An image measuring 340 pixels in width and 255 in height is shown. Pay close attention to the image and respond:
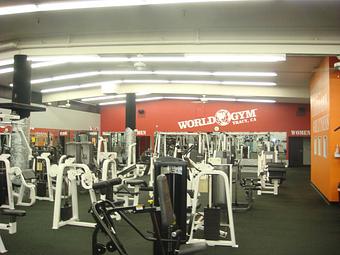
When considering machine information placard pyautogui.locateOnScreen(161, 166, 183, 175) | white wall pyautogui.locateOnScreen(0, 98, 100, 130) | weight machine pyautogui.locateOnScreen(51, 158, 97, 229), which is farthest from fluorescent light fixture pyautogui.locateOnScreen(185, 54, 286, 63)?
white wall pyautogui.locateOnScreen(0, 98, 100, 130)

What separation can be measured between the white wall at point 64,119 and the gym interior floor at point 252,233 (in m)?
7.68

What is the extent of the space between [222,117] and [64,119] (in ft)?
25.6

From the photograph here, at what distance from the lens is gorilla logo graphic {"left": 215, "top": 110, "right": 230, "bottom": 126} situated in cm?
1730

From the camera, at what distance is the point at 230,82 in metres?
12.6

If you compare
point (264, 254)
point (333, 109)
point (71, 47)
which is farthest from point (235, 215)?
point (71, 47)

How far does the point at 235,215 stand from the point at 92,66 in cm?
636

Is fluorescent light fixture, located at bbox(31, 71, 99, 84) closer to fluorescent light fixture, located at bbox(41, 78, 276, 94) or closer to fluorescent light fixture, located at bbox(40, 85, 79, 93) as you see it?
fluorescent light fixture, located at bbox(41, 78, 276, 94)

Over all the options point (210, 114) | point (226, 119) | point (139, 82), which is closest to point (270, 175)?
point (139, 82)

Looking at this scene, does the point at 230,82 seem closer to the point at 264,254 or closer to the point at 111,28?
the point at 111,28

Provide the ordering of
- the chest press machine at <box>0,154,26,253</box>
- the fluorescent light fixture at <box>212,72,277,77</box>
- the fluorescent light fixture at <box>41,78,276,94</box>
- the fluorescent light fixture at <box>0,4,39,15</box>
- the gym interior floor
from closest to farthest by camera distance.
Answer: the gym interior floor, the chest press machine at <box>0,154,26,253</box>, the fluorescent light fixture at <box>0,4,39,15</box>, the fluorescent light fixture at <box>212,72,277,77</box>, the fluorescent light fixture at <box>41,78,276,94</box>

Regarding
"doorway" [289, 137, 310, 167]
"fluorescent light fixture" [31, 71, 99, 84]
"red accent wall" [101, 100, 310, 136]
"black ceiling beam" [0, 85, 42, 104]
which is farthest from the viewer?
"doorway" [289, 137, 310, 167]

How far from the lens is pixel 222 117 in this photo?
17.3m

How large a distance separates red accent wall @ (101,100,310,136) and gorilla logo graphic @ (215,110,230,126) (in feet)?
0.53

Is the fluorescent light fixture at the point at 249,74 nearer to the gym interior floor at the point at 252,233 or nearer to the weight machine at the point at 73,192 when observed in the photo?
the gym interior floor at the point at 252,233
